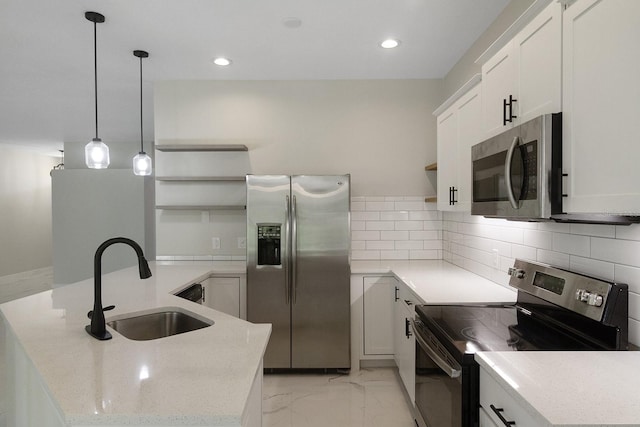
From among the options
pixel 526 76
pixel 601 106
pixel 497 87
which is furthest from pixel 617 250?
pixel 497 87

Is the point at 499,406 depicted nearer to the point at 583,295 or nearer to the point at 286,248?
the point at 583,295

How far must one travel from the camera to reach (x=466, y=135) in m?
2.46

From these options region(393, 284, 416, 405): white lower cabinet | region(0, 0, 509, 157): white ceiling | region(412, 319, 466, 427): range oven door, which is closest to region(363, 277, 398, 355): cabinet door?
region(393, 284, 416, 405): white lower cabinet

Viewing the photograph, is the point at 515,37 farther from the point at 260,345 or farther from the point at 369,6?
the point at 260,345

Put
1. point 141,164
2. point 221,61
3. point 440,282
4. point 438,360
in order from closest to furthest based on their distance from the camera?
1. point 438,360
2. point 440,282
3. point 141,164
4. point 221,61

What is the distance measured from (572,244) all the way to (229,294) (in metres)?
2.58

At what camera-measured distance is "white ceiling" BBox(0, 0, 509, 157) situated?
2473 millimetres

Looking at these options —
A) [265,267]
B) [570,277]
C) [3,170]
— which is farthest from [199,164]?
[3,170]

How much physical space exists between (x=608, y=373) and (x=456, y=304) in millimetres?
914

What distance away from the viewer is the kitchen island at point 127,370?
41.2 inches

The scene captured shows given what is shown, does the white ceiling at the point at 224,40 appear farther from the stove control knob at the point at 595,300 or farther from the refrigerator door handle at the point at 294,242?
the stove control knob at the point at 595,300

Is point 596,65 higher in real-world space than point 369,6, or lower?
lower

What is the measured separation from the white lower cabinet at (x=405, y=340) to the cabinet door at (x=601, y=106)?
147 centimetres

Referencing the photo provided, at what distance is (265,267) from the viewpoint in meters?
3.27
